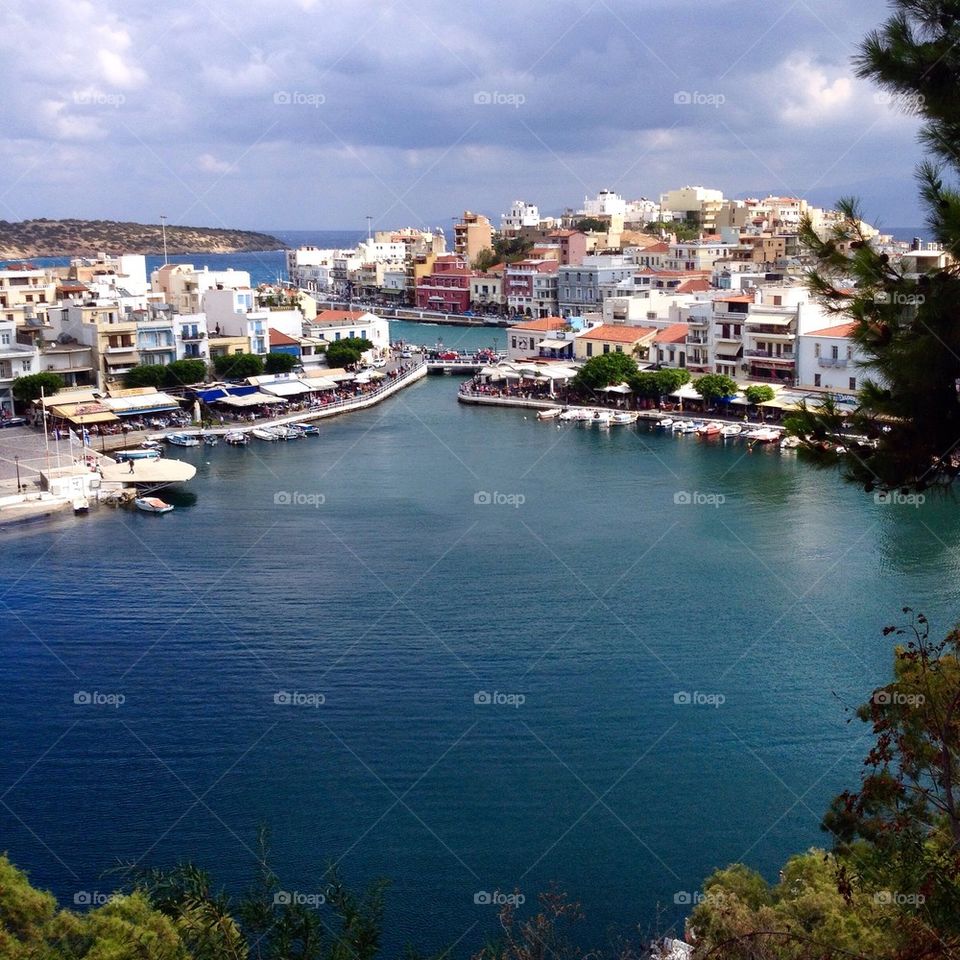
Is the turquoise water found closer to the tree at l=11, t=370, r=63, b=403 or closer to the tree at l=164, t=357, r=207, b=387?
the tree at l=11, t=370, r=63, b=403

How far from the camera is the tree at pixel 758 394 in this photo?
16609 mm

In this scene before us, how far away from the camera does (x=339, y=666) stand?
7.75 metres

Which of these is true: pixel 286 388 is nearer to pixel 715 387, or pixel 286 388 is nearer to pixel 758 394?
pixel 715 387

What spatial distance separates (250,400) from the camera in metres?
17.9

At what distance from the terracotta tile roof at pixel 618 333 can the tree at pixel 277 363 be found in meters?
5.47

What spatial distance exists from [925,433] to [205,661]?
5.72 metres

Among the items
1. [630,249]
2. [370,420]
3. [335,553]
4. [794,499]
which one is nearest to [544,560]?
[335,553]

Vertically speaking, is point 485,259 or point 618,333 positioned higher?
point 485,259

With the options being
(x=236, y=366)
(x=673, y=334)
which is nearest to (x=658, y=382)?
(x=673, y=334)

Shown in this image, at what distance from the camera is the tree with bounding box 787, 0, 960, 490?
309cm

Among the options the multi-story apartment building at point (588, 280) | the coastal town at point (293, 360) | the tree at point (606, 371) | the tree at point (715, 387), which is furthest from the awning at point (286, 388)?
the multi-story apartment building at point (588, 280)

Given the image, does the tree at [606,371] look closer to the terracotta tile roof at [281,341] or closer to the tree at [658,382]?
the tree at [658,382]

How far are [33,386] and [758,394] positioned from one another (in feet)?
34.2

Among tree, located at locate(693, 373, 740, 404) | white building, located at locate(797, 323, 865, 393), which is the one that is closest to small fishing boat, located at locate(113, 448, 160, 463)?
tree, located at locate(693, 373, 740, 404)
